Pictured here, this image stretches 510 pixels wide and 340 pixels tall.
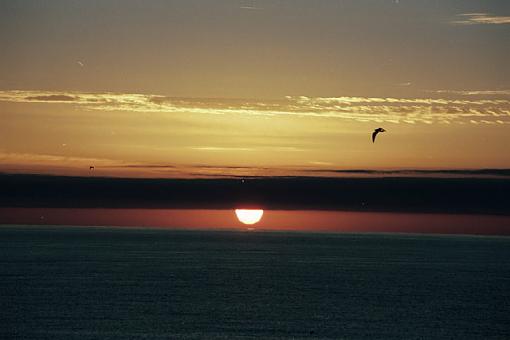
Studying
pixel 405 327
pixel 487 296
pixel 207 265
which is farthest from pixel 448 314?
pixel 207 265

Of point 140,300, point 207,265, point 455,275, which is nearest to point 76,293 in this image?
point 140,300

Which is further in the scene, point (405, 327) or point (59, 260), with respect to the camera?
point (59, 260)

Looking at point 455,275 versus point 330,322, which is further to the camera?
point 455,275

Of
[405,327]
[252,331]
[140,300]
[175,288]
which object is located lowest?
[252,331]

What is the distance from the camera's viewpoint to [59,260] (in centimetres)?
18888

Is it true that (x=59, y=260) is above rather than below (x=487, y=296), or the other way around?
above

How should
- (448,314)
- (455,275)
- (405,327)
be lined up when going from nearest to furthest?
(405,327) < (448,314) < (455,275)

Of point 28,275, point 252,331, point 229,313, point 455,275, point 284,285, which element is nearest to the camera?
point 252,331

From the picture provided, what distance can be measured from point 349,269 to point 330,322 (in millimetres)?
88304

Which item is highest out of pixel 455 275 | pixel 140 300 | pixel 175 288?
pixel 455 275

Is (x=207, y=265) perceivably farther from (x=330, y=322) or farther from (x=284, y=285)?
(x=330, y=322)

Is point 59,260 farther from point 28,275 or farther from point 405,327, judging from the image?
point 405,327

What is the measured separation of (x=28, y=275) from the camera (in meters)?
140

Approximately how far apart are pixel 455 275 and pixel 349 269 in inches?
854
